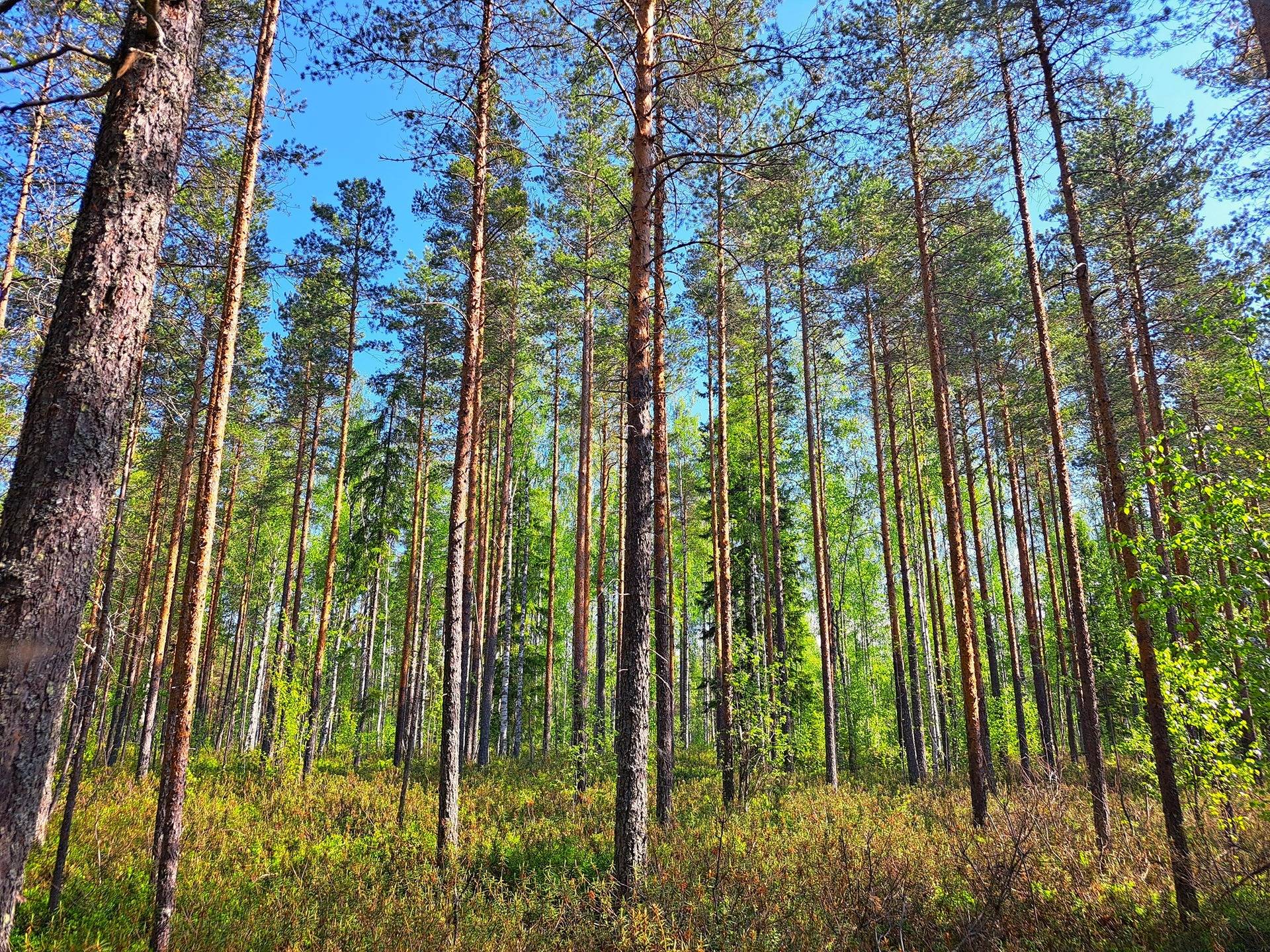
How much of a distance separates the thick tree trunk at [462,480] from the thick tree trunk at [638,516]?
2.96 metres

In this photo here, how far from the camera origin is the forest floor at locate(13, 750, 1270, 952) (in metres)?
5.97

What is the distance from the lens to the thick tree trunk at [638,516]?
21.6ft

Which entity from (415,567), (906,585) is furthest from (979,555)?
(415,567)

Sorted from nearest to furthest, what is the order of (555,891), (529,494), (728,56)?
(555,891) → (728,56) → (529,494)

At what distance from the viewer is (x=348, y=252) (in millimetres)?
18156

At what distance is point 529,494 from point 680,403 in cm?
787

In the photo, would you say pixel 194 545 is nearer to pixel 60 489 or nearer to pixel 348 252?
pixel 60 489

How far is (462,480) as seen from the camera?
388 inches

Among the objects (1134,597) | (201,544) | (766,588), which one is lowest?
(1134,597)

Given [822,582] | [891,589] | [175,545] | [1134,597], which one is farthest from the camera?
[891,589]

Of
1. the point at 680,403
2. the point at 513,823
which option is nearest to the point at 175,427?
the point at 513,823

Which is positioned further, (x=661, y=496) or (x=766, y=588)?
(x=766, y=588)

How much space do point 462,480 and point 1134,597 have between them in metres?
9.98

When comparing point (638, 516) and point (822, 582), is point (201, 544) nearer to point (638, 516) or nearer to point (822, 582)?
point (638, 516)
